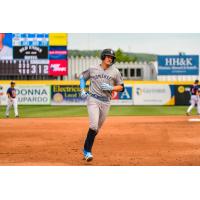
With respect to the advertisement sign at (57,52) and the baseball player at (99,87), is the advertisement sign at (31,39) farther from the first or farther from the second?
the baseball player at (99,87)

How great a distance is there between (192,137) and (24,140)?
419 centimetres

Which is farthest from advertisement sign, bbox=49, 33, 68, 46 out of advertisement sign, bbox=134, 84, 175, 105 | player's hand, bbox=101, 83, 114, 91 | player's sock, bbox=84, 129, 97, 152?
player's hand, bbox=101, 83, 114, 91

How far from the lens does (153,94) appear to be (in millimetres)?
31547

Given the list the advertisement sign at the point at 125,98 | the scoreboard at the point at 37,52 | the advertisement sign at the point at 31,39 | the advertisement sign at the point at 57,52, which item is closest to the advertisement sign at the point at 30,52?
the scoreboard at the point at 37,52

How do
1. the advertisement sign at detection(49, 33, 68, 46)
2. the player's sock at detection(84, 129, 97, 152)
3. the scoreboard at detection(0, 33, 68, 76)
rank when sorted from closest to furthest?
the player's sock at detection(84, 129, 97, 152) < the scoreboard at detection(0, 33, 68, 76) < the advertisement sign at detection(49, 33, 68, 46)

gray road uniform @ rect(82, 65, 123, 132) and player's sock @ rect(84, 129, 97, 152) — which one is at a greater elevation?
gray road uniform @ rect(82, 65, 123, 132)

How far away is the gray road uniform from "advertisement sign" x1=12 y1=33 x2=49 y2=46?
84.3 feet

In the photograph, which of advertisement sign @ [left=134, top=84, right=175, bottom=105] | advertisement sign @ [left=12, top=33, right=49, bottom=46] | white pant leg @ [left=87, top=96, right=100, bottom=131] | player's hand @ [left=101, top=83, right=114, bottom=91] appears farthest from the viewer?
advertisement sign @ [left=12, top=33, right=49, bottom=46]

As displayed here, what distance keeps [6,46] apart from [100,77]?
86.9ft

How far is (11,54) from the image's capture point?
33156 mm

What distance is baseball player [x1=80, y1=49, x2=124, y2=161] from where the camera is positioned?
25.3 ft

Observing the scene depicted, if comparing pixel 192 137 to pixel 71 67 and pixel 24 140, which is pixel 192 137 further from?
pixel 71 67

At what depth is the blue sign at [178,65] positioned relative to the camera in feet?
122

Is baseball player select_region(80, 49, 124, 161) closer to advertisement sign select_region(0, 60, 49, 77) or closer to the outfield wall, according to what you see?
the outfield wall
